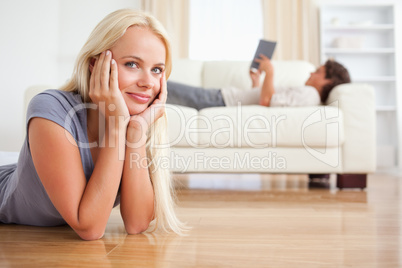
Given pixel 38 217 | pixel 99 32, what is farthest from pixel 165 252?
pixel 99 32

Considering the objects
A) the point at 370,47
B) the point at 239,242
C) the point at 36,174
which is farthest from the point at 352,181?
the point at 370,47

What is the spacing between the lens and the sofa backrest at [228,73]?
2.96m

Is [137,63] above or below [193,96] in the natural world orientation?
below

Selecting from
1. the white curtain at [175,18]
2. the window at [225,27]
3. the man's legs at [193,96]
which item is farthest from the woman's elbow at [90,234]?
the window at [225,27]

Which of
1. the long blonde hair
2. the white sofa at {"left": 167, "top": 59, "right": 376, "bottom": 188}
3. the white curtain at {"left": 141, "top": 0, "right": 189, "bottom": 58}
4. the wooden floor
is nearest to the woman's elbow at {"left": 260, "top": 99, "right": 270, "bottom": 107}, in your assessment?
the white sofa at {"left": 167, "top": 59, "right": 376, "bottom": 188}

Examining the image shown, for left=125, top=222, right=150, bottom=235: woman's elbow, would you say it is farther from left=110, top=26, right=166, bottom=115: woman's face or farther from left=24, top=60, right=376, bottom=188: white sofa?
left=24, top=60, right=376, bottom=188: white sofa

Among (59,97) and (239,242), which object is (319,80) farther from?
(59,97)

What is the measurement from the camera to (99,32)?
89 cm

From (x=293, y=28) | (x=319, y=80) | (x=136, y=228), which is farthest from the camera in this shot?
(x=293, y=28)

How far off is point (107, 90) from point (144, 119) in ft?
0.43

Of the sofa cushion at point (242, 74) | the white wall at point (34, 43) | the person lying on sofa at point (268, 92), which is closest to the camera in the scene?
the person lying on sofa at point (268, 92)

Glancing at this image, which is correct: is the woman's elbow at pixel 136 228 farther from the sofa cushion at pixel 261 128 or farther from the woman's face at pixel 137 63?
the sofa cushion at pixel 261 128

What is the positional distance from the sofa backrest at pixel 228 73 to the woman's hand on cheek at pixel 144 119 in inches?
81.6

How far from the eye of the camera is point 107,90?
84 centimetres
